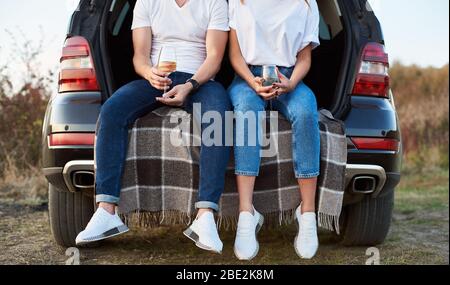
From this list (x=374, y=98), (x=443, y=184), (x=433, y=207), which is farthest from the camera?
(x=443, y=184)

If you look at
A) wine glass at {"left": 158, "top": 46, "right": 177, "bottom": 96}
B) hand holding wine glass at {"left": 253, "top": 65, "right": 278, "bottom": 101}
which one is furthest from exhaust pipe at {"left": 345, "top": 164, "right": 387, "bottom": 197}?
wine glass at {"left": 158, "top": 46, "right": 177, "bottom": 96}

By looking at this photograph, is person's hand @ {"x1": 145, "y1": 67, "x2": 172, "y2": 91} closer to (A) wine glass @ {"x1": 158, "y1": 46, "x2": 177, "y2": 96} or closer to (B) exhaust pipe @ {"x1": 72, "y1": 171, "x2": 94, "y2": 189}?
(A) wine glass @ {"x1": 158, "y1": 46, "x2": 177, "y2": 96}

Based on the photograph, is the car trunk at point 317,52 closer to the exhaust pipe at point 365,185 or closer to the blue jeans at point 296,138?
the exhaust pipe at point 365,185

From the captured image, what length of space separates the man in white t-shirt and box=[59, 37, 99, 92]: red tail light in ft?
0.72

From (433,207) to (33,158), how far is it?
13.3 feet

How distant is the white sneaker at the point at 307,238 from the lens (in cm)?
286

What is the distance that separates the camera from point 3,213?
504 cm

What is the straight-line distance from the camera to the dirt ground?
361 centimetres

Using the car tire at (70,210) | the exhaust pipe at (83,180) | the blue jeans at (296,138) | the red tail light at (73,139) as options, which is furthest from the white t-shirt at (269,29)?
the car tire at (70,210)

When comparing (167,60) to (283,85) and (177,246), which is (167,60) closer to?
(283,85)

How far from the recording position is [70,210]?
3.41 m
